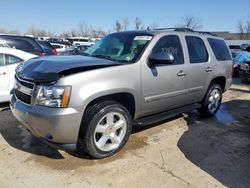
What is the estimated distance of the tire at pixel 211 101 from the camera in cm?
600

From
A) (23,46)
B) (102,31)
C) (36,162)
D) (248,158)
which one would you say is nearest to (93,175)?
(36,162)

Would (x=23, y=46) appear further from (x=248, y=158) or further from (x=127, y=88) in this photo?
(x=248, y=158)

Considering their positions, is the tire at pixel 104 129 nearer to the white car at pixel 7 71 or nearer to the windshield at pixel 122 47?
the windshield at pixel 122 47

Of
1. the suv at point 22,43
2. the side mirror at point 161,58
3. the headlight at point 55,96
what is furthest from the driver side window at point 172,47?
the suv at point 22,43

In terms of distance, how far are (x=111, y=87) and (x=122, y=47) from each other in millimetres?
1132

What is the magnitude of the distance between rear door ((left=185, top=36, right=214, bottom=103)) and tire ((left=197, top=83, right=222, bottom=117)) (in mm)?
286

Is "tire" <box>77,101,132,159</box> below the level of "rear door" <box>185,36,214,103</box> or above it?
below

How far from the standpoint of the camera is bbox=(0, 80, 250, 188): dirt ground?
3395 mm

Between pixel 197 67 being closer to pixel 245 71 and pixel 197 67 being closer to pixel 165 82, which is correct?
pixel 165 82

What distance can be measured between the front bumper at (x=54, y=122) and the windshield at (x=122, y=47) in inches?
52.9

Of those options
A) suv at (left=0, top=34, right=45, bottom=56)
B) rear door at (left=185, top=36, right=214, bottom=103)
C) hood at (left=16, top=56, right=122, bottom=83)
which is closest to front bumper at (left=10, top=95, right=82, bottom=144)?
hood at (left=16, top=56, right=122, bottom=83)

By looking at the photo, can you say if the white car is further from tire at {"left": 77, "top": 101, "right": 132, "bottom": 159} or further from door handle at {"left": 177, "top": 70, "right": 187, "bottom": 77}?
door handle at {"left": 177, "top": 70, "right": 187, "bottom": 77}

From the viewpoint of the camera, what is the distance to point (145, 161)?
392 centimetres

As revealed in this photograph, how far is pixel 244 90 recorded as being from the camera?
10.1 m
